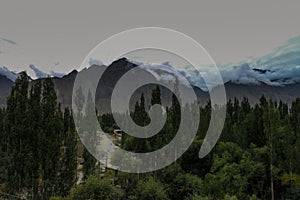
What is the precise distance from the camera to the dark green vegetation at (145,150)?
10406 millimetres

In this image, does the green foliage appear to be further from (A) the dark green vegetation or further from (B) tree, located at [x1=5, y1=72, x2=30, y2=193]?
(B) tree, located at [x1=5, y1=72, x2=30, y2=193]

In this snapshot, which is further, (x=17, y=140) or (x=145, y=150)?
(x=145, y=150)

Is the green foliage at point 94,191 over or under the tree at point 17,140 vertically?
under

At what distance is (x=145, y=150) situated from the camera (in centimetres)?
1569

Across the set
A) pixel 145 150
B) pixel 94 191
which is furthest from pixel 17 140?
pixel 145 150

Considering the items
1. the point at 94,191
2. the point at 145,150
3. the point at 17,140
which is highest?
the point at 17,140

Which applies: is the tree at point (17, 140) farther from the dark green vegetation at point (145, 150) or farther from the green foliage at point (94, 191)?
the green foliage at point (94, 191)

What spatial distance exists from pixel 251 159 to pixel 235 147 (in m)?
1.22

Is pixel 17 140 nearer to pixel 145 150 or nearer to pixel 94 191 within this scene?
pixel 94 191

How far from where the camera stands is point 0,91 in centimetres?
4366

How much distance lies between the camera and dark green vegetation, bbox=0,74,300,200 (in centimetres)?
1041

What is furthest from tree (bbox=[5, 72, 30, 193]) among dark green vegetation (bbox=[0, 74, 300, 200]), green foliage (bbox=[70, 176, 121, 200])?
green foliage (bbox=[70, 176, 121, 200])

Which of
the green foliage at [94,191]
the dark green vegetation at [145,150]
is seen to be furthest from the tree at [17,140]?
the green foliage at [94,191]

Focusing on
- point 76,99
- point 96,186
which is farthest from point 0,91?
point 96,186
